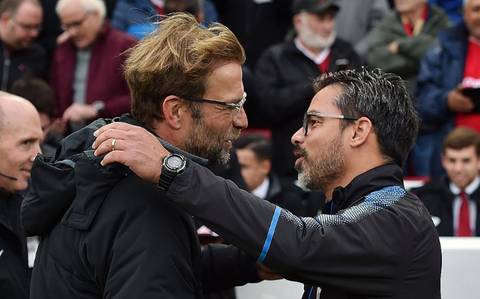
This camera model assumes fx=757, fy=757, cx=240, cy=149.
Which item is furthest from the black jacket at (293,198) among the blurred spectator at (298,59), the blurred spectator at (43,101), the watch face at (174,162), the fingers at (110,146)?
the fingers at (110,146)

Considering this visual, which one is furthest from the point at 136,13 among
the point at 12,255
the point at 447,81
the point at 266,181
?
the point at 12,255

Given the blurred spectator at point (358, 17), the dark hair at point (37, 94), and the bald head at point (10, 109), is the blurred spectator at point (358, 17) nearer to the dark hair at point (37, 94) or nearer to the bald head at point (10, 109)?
the dark hair at point (37, 94)

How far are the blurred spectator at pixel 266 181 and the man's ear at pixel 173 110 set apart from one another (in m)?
4.19

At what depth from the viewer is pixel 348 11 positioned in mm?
8211

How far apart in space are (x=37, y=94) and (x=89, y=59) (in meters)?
1.05

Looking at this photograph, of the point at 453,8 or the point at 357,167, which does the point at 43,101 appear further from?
the point at 453,8

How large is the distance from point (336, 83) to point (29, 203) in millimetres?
1410

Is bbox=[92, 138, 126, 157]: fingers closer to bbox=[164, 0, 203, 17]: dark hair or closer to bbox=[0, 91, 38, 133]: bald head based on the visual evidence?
bbox=[0, 91, 38, 133]: bald head

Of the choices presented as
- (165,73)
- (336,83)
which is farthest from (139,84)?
(336,83)

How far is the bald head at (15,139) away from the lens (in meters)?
4.14

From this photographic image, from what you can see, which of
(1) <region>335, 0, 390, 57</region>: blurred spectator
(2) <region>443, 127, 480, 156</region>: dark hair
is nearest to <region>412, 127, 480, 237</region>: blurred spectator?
(2) <region>443, 127, 480, 156</region>: dark hair

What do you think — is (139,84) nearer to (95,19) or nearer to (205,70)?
(205,70)

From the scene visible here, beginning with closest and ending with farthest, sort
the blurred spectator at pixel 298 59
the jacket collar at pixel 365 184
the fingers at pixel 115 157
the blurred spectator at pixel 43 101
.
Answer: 1. the fingers at pixel 115 157
2. the jacket collar at pixel 365 184
3. the blurred spectator at pixel 43 101
4. the blurred spectator at pixel 298 59

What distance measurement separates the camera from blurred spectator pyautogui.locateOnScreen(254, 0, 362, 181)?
7.26m
